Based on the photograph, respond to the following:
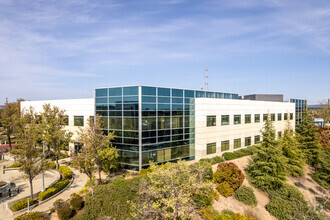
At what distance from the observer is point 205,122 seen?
104 ft

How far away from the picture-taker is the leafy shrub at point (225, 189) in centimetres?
2303

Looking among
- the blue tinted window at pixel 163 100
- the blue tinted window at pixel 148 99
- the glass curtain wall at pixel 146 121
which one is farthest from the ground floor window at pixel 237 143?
the blue tinted window at pixel 148 99

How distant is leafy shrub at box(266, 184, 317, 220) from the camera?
68.0ft

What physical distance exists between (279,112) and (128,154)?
142ft

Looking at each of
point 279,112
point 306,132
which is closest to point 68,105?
point 306,132

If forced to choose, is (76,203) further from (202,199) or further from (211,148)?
(211,148)

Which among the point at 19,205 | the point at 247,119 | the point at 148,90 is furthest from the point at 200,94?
Result: the point at 19,205

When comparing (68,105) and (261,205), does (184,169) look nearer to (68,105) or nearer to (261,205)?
(261,205)

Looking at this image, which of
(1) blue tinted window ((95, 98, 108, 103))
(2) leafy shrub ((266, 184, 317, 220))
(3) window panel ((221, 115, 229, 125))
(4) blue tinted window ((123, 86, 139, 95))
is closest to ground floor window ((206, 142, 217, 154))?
(3) window panel ((221, 115, 229, 125))

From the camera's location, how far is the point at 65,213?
1583 centimetres

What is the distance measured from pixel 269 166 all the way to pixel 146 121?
19.1m

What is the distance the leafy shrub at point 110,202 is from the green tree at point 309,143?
34688 millimetres

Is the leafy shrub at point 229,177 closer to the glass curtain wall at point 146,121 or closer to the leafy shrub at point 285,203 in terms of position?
the leafy shrub at point 285,203

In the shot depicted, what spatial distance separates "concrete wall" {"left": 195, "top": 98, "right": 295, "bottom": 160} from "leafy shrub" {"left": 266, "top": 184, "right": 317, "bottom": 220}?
1164cm
